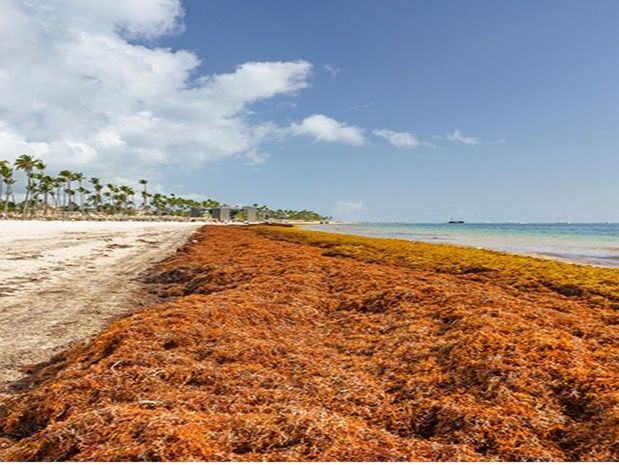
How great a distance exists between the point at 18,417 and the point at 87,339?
4069 millimetres

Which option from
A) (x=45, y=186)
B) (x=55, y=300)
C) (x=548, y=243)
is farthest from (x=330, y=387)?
(x=45, y=186)

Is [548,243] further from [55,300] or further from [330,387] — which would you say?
[330,387]

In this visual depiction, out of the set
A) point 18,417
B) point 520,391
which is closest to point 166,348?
point 18,417

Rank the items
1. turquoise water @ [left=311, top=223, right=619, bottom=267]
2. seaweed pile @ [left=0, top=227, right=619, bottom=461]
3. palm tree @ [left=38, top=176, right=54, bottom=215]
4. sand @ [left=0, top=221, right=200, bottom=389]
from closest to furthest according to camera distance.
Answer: seaweed pile @ [left=0, top=227, right=619, bottom=461]
sand @ [left=0, top=221, right=200, bottom=389]
turquoise water @ [left=311, top=223, right=619, bottom=267]
palm tree @ [left=38, top=176, right=54, bottom=215]

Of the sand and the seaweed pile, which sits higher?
the seaweed pile

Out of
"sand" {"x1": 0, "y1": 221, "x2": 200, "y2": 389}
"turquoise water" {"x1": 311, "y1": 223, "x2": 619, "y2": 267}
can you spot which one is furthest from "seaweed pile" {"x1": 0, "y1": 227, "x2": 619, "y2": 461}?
"turquoise water" {"x1": 311, "y1": 223, "x2": 619, "y2": 267}

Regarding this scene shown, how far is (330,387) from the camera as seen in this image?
5.77 metres

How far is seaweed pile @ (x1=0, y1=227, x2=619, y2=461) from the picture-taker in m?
4.14

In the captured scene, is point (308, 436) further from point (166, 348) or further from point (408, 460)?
point (166, 348)

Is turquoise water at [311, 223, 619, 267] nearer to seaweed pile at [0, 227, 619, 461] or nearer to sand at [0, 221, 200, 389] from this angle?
seaweed pile at [0, 227, 619, 461]

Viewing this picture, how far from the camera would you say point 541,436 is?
456 centimetres

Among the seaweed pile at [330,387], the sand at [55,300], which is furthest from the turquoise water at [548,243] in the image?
the sand at [55,300]

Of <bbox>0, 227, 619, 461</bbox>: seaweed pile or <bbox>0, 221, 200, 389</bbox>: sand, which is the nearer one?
<bbox>0, 227, 619, 461</bbox>: seaweed pile

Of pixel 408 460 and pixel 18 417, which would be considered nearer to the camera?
pixel 408 460
